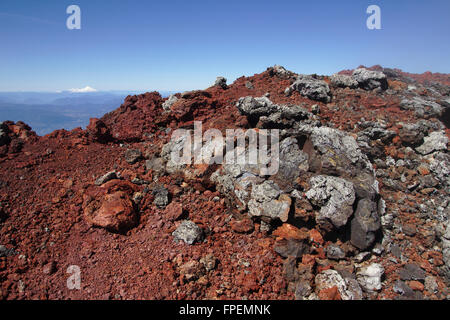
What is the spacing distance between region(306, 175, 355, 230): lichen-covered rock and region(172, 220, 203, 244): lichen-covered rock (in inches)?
135

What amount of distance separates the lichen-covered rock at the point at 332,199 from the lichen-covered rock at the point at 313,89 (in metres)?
6.19

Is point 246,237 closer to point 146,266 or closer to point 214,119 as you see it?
point 146,266

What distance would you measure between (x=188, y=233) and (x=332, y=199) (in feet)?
14.1

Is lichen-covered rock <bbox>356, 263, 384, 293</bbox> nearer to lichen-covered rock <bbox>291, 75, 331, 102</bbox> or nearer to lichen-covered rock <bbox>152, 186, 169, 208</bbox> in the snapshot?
lichen-covered rock <bbox>152, 186, 169, 208</bbox>

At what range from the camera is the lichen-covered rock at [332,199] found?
5902 mm

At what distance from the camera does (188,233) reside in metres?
5.93

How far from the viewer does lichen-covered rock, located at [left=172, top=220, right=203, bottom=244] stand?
5836 mm

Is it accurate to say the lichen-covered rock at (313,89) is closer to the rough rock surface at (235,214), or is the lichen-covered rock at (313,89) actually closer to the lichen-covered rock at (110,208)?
the rough rock surface at (235,214)

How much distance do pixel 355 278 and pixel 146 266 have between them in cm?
534

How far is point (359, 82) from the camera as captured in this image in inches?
502

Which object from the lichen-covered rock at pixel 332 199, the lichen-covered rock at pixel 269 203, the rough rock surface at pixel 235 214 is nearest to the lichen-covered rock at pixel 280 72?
the rough rock surface at pixel 235 214

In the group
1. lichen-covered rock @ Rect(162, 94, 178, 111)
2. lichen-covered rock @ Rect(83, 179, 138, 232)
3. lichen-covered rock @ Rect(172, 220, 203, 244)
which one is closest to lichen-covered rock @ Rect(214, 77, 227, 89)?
lichen-covered rock @ Rect(162, 94, 178, 111)

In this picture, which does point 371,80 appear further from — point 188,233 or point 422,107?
point 188,233

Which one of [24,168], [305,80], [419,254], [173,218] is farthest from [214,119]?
[419,254]
